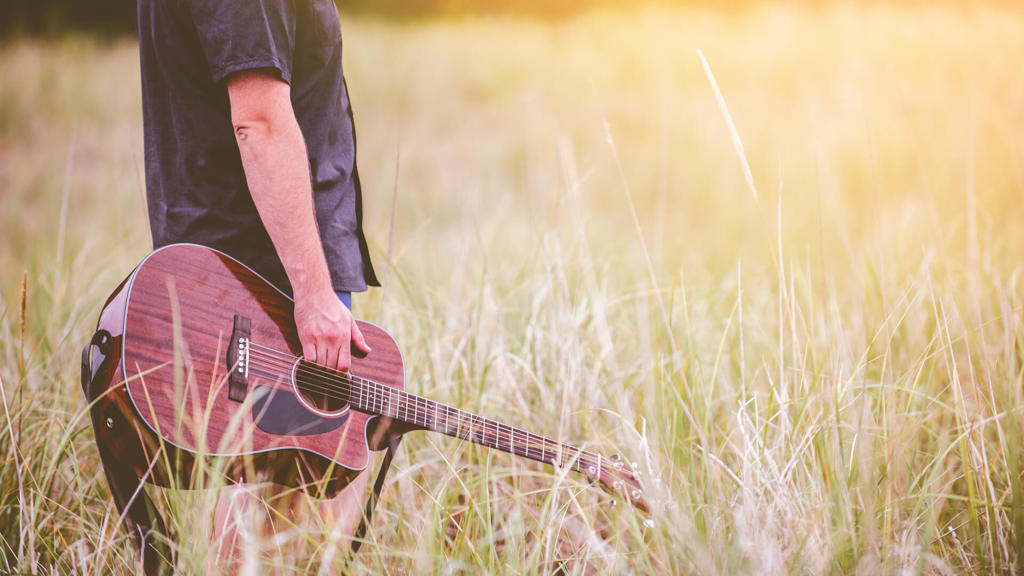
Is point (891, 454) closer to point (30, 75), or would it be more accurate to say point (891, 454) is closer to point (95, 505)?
point (95, 505)

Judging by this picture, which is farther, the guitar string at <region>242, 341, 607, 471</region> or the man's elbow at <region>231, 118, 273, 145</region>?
the guitar string at <region>242, 341, 607, 471</region>

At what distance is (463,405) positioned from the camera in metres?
1.77

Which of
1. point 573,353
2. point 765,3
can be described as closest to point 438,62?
point 765,3

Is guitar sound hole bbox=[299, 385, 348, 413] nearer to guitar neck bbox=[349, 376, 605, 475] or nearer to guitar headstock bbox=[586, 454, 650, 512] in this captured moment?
guitar neck bbox=[349, 376, 605, 475]

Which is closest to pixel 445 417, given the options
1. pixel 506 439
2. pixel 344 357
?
pixel 506 439

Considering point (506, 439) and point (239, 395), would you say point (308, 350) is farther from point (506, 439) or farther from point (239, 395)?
point (506, 439)

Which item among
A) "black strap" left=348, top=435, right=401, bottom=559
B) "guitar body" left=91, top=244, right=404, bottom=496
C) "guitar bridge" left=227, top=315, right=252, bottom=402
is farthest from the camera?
"black strap" left=348, top=435, right=401, bottom=559

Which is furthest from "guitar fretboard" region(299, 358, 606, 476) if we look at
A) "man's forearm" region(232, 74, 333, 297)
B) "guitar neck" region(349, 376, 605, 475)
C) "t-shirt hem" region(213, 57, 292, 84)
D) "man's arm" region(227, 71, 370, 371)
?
"t-shirt hem" region(213, 57, 292, 84)

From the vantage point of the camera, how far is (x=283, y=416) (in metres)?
1.15

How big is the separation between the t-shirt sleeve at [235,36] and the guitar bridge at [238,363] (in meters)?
0.41

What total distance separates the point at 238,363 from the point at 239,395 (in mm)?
53

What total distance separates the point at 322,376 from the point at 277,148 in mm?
409

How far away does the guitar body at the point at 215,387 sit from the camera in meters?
1.00

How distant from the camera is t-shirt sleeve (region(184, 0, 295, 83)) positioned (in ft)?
3.38
